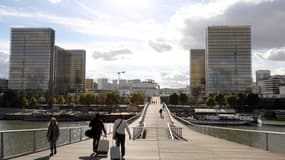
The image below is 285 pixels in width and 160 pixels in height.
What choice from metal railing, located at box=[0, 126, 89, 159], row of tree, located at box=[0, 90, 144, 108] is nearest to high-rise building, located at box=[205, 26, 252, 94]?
row of tree, located at box=[0, 90, 144, 108]

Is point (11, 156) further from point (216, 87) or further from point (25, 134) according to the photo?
point (216, 87)

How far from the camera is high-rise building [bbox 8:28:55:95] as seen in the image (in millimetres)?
175125

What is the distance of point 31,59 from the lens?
178500 mm

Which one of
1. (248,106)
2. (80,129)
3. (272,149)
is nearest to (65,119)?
(248,106)

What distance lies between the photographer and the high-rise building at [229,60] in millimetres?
174500

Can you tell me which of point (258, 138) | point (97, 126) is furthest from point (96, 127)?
point (258, 138)

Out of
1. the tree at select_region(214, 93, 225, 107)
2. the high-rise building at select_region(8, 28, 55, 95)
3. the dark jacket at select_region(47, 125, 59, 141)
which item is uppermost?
the high-rise building at select_region(8, 28, 55, 95)

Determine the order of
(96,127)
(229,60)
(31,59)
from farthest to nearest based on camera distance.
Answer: (31,59) → (229,60) → (96,127)

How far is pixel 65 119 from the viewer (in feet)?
307

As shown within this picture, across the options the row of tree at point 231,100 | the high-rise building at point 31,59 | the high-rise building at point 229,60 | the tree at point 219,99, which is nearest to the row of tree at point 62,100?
the row of tree at point 231,100

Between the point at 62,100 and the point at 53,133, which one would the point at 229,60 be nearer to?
the point at 62,100

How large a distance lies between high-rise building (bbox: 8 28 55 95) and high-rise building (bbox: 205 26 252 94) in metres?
77.9

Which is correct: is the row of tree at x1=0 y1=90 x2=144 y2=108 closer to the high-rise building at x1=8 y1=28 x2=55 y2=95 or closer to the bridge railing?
the high-rise building at x1=8 y1=28 x2=55 y2=95

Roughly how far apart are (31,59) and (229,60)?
96.0 metres
